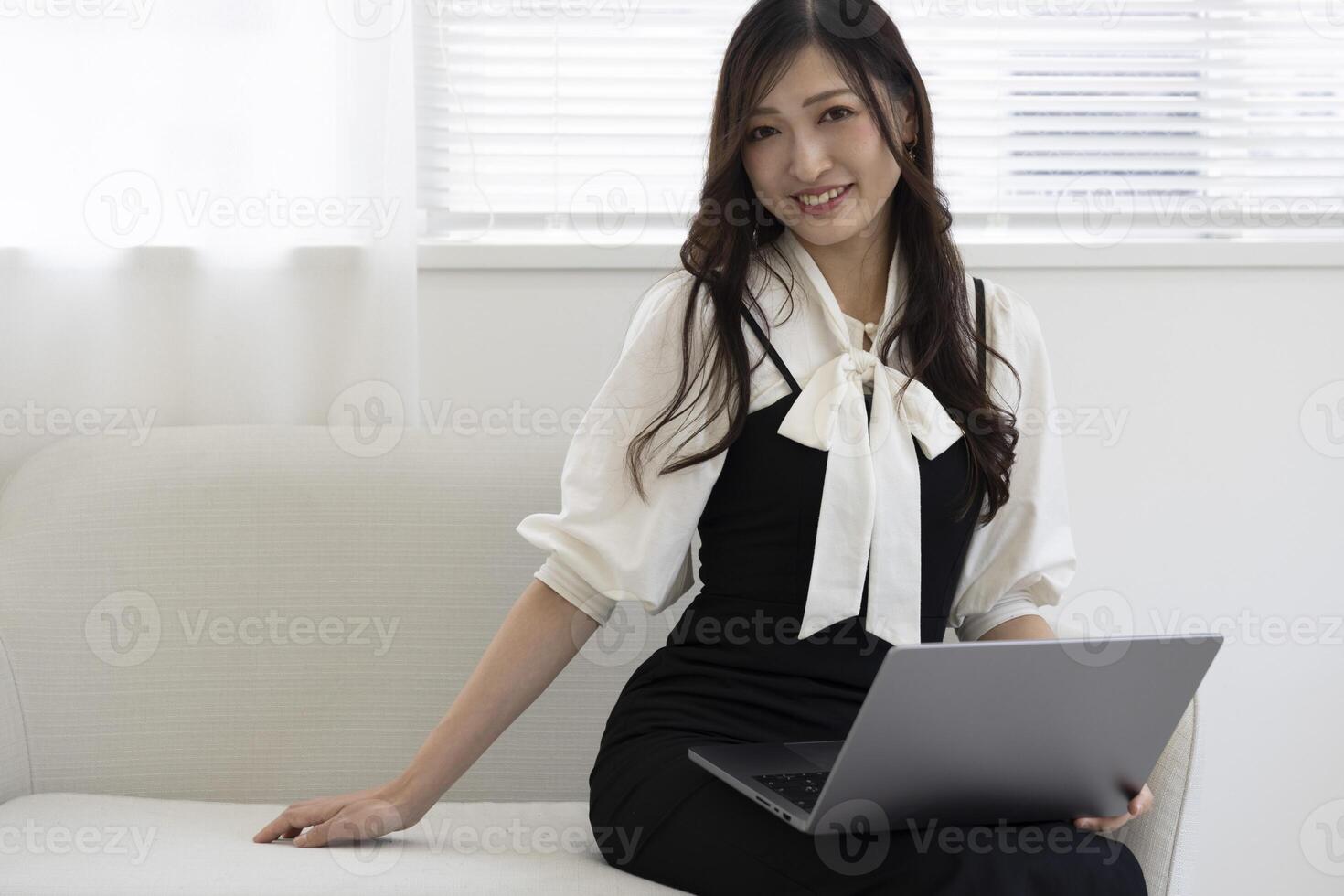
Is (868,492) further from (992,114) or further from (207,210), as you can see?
(207,210)

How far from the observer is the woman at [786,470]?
1303 millimetres

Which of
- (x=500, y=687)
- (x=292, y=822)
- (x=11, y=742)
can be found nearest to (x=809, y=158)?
(x=500, y=687)

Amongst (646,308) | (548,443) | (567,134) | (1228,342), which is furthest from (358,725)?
(1228,342)

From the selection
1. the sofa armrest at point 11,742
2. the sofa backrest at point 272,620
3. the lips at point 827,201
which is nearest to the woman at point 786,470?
the lips at point 827,201

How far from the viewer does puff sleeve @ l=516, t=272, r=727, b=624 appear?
135 cm

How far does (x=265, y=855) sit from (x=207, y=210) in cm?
96

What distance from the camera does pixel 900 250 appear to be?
1492 mm

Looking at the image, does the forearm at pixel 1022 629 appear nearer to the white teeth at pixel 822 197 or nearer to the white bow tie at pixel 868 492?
the white bow tie at pixel 868 492

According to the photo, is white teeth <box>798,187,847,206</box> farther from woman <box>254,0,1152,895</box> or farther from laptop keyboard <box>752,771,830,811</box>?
laptop keyboard <box>752,771,830,811</box>

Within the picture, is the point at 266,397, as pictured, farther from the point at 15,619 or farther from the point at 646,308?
the point at 646,308

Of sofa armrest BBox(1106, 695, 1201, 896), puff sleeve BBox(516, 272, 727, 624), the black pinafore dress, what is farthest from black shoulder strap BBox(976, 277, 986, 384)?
sofa armrest BBox(1106, 695, 1201, 896)

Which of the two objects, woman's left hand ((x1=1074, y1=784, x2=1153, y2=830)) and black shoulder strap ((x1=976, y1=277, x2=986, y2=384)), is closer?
woman's left hand ((x1=1074, y1=784, x2=1153, y2=830))

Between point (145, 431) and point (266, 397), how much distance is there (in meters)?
0.17

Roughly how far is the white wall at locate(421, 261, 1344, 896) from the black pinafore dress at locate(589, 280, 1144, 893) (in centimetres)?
59
